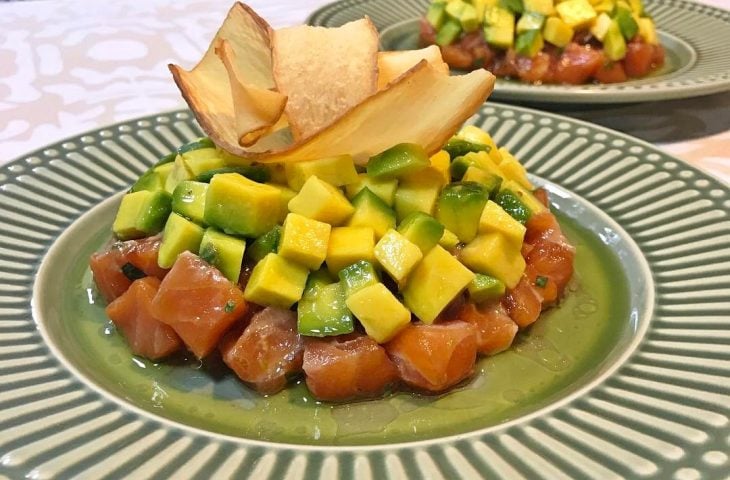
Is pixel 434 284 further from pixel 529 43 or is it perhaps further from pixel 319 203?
pixel 529 43

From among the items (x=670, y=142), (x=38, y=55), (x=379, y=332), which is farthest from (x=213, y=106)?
(x=38, y=55)

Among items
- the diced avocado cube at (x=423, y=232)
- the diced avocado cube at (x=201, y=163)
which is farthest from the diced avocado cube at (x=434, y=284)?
the diced avocado cube at (x=201, y=163)

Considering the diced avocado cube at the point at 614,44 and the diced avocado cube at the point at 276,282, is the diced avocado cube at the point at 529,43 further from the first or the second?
the diced avocado cube at the point at 276,282

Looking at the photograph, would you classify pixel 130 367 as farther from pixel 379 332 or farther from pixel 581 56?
pixel 581 56

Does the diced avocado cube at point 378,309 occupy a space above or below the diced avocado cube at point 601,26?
above

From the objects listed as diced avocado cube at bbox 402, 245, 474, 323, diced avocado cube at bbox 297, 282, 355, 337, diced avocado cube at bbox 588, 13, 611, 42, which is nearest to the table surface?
diced avocado cube at bbox 588, 13, 611, 42
